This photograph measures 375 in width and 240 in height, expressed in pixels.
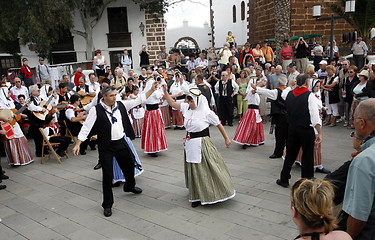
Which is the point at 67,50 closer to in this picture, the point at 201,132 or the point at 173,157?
the point at 173,157

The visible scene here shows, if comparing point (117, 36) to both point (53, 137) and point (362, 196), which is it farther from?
point (362, 196)

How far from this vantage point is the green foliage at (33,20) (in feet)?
53.7

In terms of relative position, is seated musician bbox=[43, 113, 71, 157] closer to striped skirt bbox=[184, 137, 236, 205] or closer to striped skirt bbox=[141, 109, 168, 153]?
striped skirt bbox=[141, 109, 168, 153]

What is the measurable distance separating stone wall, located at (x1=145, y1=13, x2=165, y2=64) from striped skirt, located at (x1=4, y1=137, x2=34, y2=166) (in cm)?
1361

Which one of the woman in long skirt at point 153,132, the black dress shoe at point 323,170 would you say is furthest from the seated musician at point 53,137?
the black dress shoe at point 323,170

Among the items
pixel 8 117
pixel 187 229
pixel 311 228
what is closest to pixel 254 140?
pixel 187 229

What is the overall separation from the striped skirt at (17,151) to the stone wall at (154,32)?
1361 cm

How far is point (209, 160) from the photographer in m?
4.95

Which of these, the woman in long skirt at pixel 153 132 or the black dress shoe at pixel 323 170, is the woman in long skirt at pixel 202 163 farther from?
the woman in long skirt at pixel 153 132

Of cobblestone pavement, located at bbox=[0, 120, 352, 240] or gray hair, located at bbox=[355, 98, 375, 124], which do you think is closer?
gray hair, located at bbox=[355, 98, 375, 124]

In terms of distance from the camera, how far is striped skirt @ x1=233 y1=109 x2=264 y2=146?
8.07 m

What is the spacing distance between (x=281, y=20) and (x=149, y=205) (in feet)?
39.1

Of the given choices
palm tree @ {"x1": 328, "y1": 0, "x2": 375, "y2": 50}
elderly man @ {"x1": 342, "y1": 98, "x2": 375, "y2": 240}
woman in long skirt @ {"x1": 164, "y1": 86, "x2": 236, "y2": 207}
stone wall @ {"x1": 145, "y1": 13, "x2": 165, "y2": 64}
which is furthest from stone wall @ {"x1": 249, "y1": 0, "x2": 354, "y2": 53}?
elderly man @ {"x1": 342, "y1": 98, "x2": 375, "y2": 240}

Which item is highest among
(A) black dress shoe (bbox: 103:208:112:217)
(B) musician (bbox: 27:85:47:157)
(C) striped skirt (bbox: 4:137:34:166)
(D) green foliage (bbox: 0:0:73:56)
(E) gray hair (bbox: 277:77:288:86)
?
(D) green foliage (bbox: 0:0:73:56)
